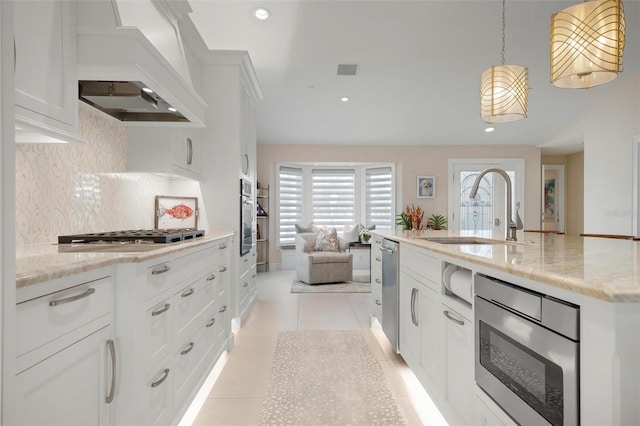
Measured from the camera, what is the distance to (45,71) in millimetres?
1288

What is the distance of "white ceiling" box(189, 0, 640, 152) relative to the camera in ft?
11.7

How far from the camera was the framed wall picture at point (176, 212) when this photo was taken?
10.2 feet

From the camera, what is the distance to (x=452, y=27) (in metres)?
3.82

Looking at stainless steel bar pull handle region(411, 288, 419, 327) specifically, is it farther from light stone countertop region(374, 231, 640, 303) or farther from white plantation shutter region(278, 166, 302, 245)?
white plantation shutter region(278, 166, 302, 245)

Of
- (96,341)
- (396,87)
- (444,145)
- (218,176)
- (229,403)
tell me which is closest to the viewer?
(96,341)

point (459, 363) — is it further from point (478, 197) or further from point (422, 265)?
point (478, 197)

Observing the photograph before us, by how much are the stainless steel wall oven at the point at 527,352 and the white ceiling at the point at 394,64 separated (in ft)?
10.8

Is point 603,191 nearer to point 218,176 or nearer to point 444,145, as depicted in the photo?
point 444,145

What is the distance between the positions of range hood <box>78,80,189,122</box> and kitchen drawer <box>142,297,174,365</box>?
1.13 meters

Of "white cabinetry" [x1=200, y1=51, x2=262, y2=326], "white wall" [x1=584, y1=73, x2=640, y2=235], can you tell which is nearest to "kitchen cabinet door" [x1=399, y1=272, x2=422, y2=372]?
"white cabinetry" [x1=200, y1=51, x2=262, y2=326]

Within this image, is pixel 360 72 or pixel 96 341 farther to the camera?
pixel 360 72

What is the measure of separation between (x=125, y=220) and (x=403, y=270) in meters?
2.02

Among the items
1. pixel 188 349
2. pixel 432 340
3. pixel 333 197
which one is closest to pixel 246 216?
pixel 188 349

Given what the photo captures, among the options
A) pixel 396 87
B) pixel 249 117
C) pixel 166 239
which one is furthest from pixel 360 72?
pixel 166 239
